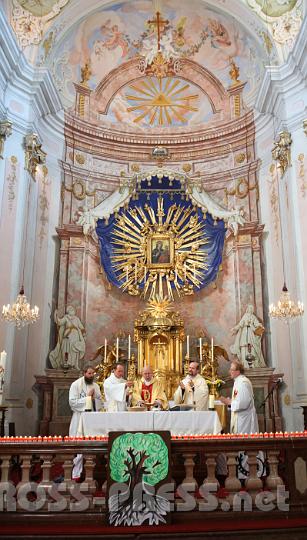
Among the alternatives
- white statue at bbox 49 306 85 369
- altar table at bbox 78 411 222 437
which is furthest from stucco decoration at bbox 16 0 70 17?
altar table at bbox 78 411 222 437

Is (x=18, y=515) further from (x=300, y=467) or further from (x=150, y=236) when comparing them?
(x=150, y=236)

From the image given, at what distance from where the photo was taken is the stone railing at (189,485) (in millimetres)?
4223

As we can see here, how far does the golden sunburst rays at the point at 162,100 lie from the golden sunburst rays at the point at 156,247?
253 cm

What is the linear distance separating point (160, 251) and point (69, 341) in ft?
10.4

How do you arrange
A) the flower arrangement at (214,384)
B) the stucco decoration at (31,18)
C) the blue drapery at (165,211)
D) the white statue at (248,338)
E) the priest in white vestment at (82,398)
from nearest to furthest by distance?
the priest in white vestment at (82,398) < the flower arrangement at (214,384) < the white statue at (248,338) < the stucco decoration at (31,18) < the blue drapery at (165,211)

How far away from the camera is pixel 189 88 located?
13.6 metres

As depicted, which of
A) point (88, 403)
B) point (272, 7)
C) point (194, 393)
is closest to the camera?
point (88, 403)

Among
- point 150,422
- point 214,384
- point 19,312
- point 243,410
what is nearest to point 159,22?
point 19,312

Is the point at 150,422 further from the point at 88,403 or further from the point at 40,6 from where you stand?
the point at 40,6

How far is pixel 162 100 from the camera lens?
13531 millimetres

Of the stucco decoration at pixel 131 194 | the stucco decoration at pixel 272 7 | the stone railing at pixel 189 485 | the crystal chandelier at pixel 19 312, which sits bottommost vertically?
the stone railing at pixel 189 485

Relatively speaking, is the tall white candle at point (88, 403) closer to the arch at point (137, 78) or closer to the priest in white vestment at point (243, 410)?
the priest in white vestment at point (243, 410)

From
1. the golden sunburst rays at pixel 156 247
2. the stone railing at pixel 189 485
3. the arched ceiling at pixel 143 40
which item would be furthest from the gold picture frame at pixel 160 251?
the stone railing at pixel 189 485

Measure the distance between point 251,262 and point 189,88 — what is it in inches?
209
